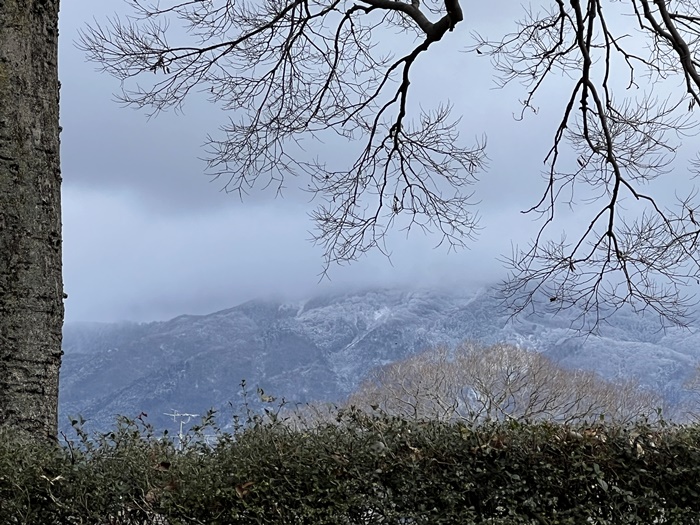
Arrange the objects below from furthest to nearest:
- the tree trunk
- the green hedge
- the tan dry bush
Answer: the tan dry bush → the tree trunk → the green hedge

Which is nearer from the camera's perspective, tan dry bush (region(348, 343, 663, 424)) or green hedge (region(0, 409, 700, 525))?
green hedge (region(0, 409, 700, 525))

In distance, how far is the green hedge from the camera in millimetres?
2660

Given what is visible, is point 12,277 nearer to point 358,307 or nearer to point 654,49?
point 654,49

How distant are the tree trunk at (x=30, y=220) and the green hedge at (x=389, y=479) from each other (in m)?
0.94

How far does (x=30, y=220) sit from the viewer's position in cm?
400

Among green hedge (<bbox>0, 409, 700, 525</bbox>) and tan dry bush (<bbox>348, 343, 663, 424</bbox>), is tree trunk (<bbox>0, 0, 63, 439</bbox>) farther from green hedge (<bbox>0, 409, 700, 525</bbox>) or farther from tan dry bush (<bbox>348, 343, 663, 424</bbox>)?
tan dry bush (<bbox>348, 343, 663, 424</bbox>)

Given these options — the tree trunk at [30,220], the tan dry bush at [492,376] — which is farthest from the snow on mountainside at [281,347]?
the tree trunk at [30,220]

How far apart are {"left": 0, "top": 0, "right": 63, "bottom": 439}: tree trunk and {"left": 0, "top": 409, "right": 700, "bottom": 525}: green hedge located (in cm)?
94

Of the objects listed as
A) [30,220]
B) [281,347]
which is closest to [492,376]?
[30,220]

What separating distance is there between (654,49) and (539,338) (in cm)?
1086

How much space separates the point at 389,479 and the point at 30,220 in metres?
2.32

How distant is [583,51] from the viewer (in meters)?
5.89

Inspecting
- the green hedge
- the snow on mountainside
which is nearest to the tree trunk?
the green hedge

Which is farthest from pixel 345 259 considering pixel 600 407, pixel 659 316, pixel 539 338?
pixel 539 338
